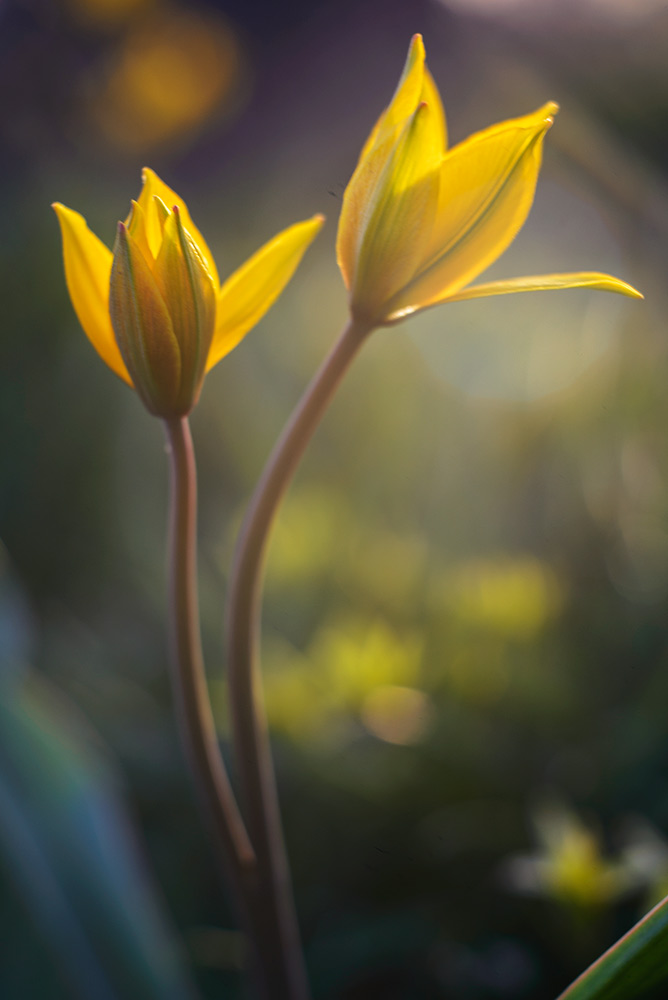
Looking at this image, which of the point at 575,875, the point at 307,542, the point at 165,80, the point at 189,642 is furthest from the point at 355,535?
the point at 165,80

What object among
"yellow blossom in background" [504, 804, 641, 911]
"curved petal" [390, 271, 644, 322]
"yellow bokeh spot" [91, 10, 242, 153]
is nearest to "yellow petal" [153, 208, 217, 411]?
"curved petal" [390, 271, 644, 322]

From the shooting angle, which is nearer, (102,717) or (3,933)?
(3,933)

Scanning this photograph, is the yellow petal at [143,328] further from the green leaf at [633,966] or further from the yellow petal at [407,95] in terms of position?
the green leaf at [633,966]

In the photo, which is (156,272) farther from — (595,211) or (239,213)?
(239,213)

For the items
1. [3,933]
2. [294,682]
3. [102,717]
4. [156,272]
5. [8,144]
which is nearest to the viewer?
[156,272]

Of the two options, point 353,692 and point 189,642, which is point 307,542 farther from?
point 189,642

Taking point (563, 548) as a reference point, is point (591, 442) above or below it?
above

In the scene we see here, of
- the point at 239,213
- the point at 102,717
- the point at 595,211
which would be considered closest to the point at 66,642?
the point at 102,717

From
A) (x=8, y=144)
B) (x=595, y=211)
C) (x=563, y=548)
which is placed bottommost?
(x=563, y=548)
